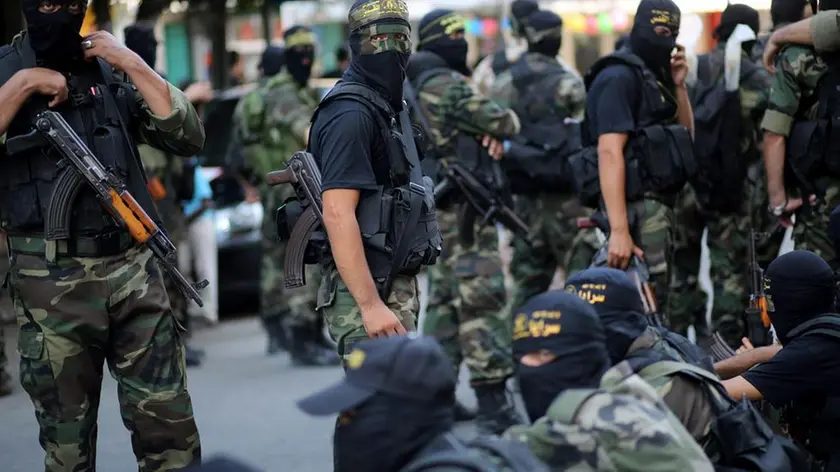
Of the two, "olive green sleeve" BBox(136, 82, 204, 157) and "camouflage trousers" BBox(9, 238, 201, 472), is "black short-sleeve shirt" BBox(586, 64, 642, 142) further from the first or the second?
"camouflage trousers" BBox(9, 238, 201, 472)

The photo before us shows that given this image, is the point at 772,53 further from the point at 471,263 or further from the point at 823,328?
the point at 823,328

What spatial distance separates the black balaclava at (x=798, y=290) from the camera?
523cm

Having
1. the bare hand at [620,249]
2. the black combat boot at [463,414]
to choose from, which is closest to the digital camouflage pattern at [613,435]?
the bare hand at [620,249]

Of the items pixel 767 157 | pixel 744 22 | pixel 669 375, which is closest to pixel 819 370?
pixel 669 375

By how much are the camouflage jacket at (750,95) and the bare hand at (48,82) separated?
187 inches

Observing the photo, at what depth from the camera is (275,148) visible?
33.6 feet

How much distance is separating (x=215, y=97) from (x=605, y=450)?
10.7 meters

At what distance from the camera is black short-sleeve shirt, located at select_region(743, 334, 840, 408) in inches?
197

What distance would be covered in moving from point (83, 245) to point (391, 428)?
2.17m

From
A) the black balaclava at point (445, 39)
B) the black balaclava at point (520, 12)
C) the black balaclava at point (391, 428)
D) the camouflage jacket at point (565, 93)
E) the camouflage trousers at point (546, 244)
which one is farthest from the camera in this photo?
the black balaclava at point (520, 12)

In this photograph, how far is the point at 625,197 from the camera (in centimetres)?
709

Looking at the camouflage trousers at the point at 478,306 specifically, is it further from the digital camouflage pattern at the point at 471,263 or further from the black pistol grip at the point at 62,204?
the black pistol grip at the point at 62,204

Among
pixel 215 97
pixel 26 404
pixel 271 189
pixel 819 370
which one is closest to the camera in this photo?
pixel 819 370

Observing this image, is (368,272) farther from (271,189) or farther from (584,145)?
(271,189)
